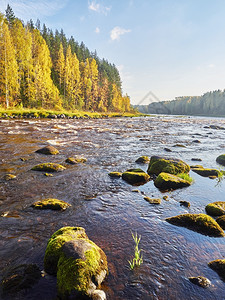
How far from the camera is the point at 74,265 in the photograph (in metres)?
2.61

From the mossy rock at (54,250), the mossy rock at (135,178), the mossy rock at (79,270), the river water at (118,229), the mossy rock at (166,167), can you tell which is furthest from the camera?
the mossy rock at (166,167)

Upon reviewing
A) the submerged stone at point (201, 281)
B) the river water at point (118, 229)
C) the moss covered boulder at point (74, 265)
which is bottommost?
the river water at point (118, 229)

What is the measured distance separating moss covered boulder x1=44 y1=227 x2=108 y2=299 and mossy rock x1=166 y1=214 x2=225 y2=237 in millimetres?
2309

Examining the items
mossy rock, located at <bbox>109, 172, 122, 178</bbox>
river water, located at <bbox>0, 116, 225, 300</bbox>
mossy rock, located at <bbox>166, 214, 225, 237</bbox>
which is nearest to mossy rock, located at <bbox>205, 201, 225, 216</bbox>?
river water, located at <bbox>0, 116, 225, 300</bbox>

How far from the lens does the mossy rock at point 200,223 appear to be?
4176 mm

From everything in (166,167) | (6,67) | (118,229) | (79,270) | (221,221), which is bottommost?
(118,229)

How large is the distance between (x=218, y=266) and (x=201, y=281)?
1.76ft

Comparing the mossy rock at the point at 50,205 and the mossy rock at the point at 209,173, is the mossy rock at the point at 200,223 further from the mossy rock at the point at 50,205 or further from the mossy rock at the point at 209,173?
the mossy rock at the point at 209,173

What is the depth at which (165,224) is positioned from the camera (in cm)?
451

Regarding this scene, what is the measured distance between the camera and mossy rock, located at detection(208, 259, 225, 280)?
10.1ft

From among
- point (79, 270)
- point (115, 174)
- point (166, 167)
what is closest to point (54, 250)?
point (79, 270)

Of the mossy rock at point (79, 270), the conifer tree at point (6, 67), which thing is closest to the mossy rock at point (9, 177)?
the mossy rock at point (79, 270)

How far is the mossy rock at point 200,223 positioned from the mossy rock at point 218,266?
97 centimetres

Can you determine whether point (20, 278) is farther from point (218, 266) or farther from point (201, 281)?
point (218, 266)
